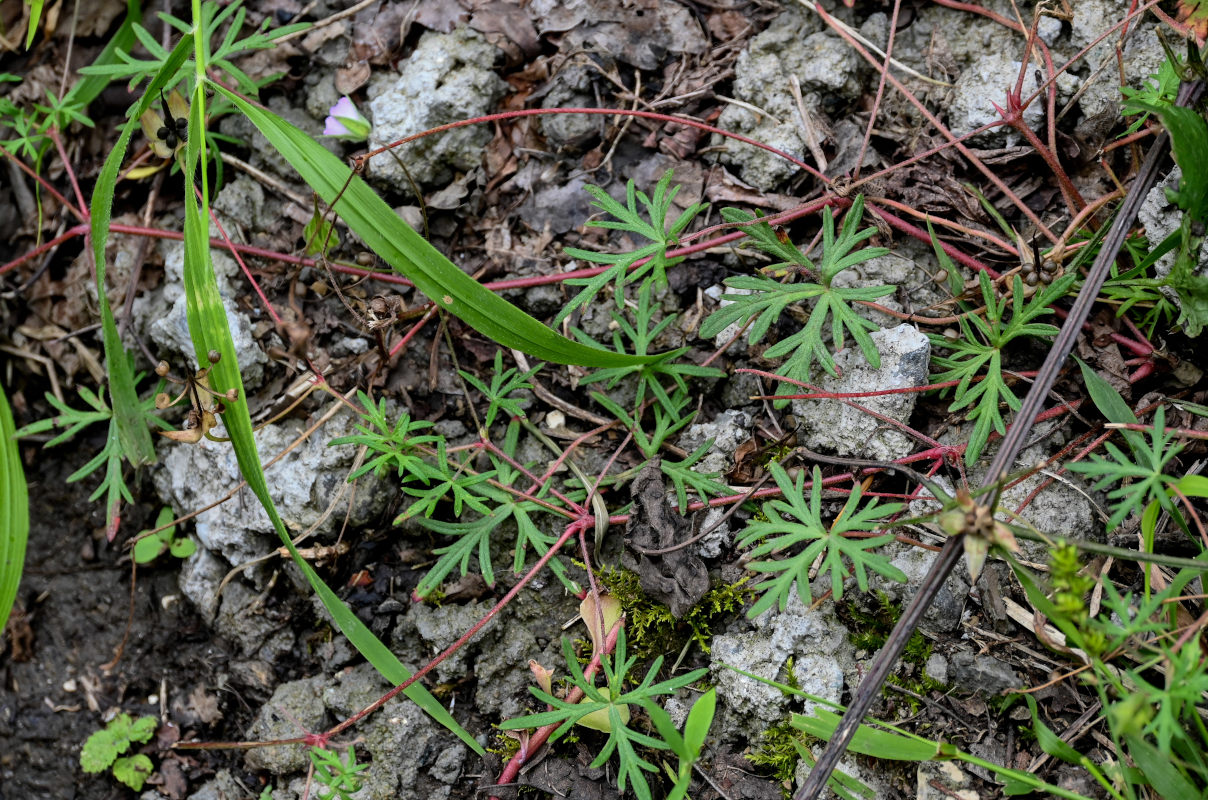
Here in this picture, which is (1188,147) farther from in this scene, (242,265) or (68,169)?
(68,169)

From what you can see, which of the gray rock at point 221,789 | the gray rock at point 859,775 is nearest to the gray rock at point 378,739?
the gray rock at point 221,789

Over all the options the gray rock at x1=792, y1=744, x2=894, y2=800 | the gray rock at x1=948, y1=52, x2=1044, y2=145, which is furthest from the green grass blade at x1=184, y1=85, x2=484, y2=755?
the gray rock at x1=948, y1=52, x2=1044, y2=145

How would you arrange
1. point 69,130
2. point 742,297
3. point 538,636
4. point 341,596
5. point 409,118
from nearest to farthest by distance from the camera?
1. point 742,297
2. point 538,636
3. point 341,596
4. point 409,118
5. point 69,130

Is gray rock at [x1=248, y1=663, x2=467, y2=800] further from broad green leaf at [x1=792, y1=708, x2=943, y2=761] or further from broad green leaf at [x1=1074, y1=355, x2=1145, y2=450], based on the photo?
broad green leaf at [x1=1074, y1=355, x2=1145, y2=450]

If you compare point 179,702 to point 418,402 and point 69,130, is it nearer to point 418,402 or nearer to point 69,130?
point 418,402

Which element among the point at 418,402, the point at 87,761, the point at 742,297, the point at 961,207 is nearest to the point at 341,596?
the point at 418,402

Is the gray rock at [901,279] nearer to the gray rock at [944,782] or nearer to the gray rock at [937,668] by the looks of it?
the gray rock at [937,668]

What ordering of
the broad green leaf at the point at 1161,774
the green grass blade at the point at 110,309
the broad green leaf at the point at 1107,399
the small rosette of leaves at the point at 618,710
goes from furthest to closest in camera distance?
the green grass blade at the point at 110,309
the broad green leaf at the point at 1107,399
the small rosette of leaves at the point at 618,710
the broad green leaf at the point at 1161,774
